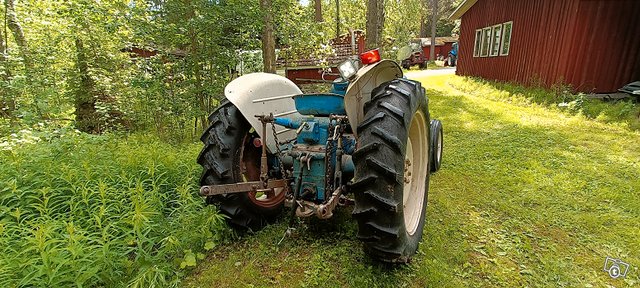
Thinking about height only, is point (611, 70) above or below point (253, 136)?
above

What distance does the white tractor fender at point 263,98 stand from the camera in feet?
8.04

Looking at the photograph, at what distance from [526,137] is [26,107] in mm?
7675

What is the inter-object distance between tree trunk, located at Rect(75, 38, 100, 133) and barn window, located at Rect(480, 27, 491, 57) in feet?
35.9

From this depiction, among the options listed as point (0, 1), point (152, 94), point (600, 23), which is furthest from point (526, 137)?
point (0, 1)

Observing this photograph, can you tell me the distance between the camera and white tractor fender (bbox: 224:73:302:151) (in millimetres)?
2449

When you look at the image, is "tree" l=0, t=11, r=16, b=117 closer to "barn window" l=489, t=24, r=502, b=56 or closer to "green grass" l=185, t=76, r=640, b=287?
"green grass" l=185, t=76, r=640, b=287

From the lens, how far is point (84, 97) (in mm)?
6141

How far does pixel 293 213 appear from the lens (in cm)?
212

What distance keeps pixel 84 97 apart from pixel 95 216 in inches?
192

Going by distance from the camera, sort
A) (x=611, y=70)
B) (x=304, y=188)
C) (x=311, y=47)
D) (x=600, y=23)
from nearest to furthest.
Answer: (x=600, y=23) < (x=611, y=70) < (x=304, y=188) < (x=311, y=47)

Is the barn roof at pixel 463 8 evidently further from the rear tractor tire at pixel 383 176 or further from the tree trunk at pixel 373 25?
the rear tractor tire at pixel 383 176

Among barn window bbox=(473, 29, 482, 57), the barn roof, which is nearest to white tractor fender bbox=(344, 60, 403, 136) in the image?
barn window bbox=(473, 29, 482, 57)

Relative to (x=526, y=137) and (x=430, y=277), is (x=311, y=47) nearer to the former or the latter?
(x=526, y=137)

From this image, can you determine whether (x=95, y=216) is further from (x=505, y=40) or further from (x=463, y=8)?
(x=463, y=8)
